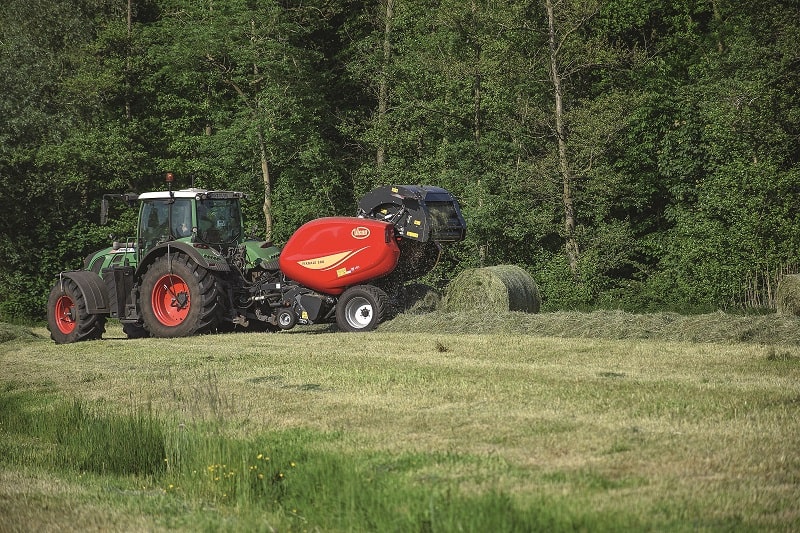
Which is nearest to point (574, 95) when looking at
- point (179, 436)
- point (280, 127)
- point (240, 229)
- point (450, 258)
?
point (450, 258)

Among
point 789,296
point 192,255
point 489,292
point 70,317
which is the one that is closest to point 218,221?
point 192,255

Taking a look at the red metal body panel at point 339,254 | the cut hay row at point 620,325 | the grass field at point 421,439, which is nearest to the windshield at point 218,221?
the red metal body panel at point 339,254

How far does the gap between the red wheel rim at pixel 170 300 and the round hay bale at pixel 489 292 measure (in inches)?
167

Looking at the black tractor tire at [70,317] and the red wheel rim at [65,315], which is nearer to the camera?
the black tractor tire at [70,317]

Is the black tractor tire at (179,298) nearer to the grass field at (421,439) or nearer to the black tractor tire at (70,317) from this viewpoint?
the black tractor tire at (70,317)

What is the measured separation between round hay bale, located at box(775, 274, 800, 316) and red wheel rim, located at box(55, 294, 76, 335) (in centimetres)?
1167

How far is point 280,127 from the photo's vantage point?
1273 inches

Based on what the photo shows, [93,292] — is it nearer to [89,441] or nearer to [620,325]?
[620,325]

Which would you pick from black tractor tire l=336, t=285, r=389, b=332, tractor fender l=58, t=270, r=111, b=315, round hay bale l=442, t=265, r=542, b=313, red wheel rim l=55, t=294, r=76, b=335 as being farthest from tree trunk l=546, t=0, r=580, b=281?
red wheel rim l=55, t=294, r=76, b=335

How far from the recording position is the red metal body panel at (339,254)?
17453 millimetres

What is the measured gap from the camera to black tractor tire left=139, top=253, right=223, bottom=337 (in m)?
18.0

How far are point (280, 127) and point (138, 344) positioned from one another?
53.1 ft

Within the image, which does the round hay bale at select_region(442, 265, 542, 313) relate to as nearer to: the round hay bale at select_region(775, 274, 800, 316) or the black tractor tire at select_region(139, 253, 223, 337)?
the black tractor tire at select_region(139, 253, 223, 337)

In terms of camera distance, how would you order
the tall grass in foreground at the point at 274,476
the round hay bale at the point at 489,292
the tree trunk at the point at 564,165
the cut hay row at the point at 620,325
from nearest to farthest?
the tall grass in foreground at the point at 274,476
the cut hay row at the point at 620,325
the round hay bale at the point at 489,292
the tree trunk at the point at 564,165
